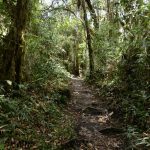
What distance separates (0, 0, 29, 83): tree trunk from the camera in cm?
858

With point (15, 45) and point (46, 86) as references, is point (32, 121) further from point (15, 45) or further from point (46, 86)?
point (46, 86)

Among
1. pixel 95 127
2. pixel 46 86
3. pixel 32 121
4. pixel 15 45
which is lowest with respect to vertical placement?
pixel 95 127

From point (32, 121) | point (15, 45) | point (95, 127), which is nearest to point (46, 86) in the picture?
point (15, 45)

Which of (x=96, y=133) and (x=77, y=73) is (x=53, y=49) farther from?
(x=77, y=73)

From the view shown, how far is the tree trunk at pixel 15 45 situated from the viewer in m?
8.58

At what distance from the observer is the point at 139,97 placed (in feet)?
29.7

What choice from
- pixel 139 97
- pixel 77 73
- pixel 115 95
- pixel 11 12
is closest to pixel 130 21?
pixel 115 95

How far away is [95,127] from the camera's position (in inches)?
323

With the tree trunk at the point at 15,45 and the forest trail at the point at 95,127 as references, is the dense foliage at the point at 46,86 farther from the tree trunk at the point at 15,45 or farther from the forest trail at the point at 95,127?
the forest trail at the point at 95,127

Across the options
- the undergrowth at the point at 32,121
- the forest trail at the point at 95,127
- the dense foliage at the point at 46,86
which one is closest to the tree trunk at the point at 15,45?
the dense foliage at the point at 46,86

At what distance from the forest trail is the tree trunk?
2489mm

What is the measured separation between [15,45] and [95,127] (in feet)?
11.7

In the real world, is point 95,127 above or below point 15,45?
below

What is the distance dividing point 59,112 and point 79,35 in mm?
23219
